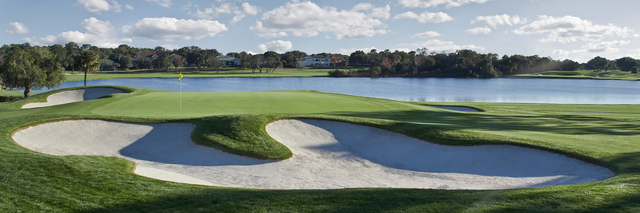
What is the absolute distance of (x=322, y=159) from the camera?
10.6 m

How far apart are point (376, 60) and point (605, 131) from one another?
115287 mm

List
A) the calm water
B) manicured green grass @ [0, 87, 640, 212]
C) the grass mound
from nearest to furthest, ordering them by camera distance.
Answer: manicured green grass @ [0, 87, 640, 212] → the grass mound → the calm water

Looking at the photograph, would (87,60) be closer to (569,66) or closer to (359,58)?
(359,58)

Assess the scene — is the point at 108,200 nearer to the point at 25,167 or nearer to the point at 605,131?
the point at 25,167

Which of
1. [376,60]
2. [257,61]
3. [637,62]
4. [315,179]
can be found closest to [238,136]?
[315,179]

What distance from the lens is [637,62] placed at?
12838 cm

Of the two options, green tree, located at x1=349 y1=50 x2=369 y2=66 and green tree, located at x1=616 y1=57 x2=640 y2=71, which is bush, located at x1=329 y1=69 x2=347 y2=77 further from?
green tree, located at x1=616 y1=57 x2=640 y2=71

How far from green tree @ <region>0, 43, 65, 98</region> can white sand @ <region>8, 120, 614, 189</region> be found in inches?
1129

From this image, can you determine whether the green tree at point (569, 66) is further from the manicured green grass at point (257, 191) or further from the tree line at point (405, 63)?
the manicured green grass at point (257, 191)

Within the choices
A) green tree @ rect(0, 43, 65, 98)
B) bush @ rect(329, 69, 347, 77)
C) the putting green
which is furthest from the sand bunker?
bush @ rect(329, 69, 347, 77)

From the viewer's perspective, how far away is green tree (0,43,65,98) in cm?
3253

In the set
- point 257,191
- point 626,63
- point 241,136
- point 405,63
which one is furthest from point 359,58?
point 257,191

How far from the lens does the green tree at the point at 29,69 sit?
32531 mm

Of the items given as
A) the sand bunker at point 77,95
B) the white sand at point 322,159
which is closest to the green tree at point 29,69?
the sand bunker at point 77,95
